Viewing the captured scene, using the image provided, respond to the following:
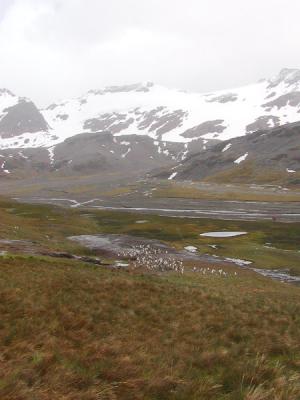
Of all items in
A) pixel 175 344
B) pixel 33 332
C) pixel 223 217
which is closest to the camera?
pixel 33 332

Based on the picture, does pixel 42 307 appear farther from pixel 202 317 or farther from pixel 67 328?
pixel 202 317

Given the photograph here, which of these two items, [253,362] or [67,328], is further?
[67,328]

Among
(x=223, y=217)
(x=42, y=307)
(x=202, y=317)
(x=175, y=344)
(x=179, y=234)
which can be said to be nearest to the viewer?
(x=175, y=344)

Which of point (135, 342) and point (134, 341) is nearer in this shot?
point (135, 342)

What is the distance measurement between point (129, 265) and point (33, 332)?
36.7 meters

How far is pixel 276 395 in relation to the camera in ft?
31.7

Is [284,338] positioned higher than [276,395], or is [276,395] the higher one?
[276,395]

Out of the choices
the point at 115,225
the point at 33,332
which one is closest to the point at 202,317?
the point at 33,332

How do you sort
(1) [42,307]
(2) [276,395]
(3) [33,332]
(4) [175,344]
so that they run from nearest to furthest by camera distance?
(2) [276,395] → (3) [33,332] → (4) [175,344] → (1) [42,307]

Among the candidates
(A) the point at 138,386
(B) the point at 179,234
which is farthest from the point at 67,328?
(B) the point at 179,234

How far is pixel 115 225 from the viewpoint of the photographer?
348 ft

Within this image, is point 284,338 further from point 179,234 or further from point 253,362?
point 179,234

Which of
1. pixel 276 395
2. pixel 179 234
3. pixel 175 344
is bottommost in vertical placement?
pixel 179 234

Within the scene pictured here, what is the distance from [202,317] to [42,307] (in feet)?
24.4
